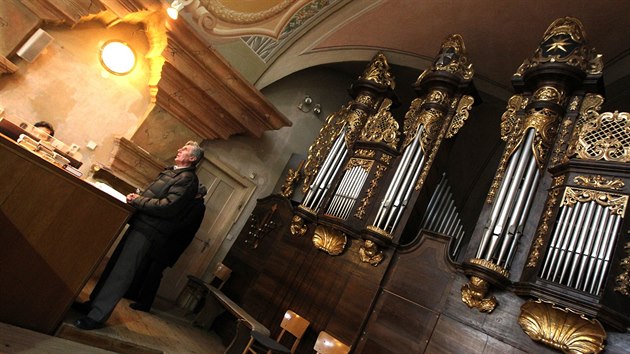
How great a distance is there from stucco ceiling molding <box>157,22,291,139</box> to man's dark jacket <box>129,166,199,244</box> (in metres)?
2.10

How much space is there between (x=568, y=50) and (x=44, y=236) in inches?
191

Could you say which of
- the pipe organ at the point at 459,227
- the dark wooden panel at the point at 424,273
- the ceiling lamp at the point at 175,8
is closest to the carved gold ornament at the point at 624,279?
the pipe organ at the point at 459,227

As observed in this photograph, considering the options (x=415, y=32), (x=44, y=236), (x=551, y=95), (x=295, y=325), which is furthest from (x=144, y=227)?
(x=415, y=32)

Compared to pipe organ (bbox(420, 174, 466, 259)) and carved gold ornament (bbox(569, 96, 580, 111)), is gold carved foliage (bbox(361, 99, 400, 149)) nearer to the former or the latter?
pipe organ (bbox(420, 174, 466, 259))

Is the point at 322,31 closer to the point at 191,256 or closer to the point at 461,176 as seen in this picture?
the point at 461,176

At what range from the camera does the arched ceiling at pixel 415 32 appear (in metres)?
4.97

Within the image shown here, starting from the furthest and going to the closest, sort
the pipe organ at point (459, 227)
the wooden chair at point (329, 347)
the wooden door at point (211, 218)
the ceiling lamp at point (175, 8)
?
the wooden door at point (211, 218) < the ceiling lamp at point (175, 8) < the wooden chair at point (329, 347) < the pipe organ at point (459, 227)

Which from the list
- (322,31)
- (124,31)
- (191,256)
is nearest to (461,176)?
(322,31)

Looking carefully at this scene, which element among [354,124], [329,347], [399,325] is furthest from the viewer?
[354,124]

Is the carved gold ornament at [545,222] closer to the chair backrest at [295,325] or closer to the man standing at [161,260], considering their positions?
the chair backrest at [295,325]

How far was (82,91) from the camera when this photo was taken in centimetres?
462

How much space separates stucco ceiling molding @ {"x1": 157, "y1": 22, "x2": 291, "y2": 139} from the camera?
15.4 feet

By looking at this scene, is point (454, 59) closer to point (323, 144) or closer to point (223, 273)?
point (323, 144)

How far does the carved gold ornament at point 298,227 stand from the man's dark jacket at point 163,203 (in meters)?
2.12
